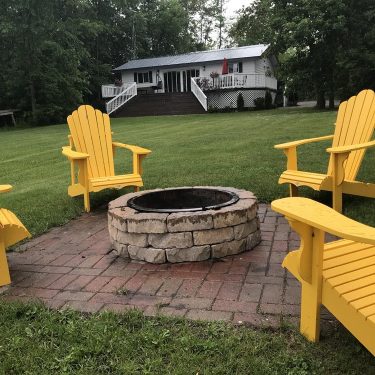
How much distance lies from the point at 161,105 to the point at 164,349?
913 inches

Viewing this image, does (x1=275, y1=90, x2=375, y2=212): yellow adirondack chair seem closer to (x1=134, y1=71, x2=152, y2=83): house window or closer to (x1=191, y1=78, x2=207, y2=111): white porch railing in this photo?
(x1=191, y1=78, x2=207, y2=111): white porch railing

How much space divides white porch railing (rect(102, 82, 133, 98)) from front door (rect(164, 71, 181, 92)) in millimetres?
3802

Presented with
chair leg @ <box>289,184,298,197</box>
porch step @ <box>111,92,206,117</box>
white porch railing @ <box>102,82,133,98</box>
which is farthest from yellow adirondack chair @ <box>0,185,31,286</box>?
white porch railing @ <box>102,82,133,98</box>

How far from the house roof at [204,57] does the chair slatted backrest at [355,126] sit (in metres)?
22.2

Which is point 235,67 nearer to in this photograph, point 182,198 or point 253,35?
point 253,35

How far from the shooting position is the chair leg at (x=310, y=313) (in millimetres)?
1963

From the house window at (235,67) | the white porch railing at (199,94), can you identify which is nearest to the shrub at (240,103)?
the white porch railing at (199,94)

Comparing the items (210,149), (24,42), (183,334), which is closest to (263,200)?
(183,334)

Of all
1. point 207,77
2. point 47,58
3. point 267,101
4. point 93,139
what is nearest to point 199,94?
point 207,77

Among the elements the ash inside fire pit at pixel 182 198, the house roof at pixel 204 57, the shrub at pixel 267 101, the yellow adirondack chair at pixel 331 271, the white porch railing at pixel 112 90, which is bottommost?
the shrub at pixel 267 101

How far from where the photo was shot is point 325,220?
1.69 m

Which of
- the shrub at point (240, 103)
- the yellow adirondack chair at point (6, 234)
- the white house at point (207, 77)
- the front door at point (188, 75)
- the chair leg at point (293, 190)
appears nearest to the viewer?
the yellow adirondack chair at point (6, 234)

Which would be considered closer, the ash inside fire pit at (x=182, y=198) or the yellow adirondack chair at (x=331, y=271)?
the yellow adirondack chair at (x=331, y=271)

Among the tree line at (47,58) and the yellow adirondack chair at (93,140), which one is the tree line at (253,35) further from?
the yellow adirondack chair at (93,140)
